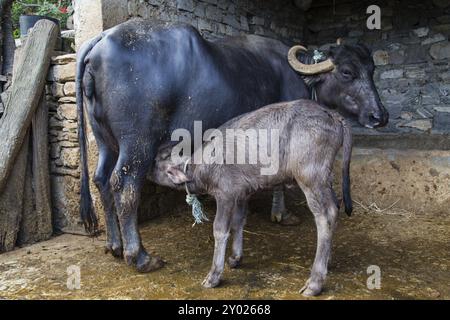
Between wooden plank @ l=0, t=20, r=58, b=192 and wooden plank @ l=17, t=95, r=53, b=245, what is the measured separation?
5.2 inches

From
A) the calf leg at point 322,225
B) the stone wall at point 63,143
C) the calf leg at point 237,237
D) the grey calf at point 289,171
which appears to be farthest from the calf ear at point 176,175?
the stone wall at point 63,143

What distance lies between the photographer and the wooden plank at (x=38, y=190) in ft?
13.8

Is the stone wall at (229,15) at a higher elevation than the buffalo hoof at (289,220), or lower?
higher

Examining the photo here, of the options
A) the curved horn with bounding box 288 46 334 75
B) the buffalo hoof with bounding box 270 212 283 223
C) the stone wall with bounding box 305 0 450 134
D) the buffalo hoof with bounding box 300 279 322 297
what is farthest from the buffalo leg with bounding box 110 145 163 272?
the stone wall with bounding box 305 0 450 134

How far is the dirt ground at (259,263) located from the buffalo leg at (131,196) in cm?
12

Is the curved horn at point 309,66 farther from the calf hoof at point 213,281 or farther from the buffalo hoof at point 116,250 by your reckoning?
the buffalo hoof at point 116,250

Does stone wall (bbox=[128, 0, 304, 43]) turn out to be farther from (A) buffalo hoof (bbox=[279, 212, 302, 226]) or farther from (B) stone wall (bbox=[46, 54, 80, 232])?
A: (A) buffalo hoof (bbox=[279, 212, 302, 226])

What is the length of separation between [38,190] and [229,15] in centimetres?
326

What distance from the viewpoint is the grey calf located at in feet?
9.21

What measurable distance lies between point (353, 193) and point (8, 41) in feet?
15.1

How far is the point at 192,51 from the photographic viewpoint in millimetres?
3318

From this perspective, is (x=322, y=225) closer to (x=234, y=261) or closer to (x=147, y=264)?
(x=234, y=261)

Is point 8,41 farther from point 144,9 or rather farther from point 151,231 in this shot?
point 151,231

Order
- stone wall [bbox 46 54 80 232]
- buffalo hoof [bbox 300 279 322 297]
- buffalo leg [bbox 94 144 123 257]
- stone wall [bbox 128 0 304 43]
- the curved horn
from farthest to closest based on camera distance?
stone wall [bbox 128 0 304 43] → stone wall [bbox 46 54 80 232] → the curved horn → buffalo leg [bbox 94 144 123 257] → buffalo hoof [bbox 300 279 322 297]
